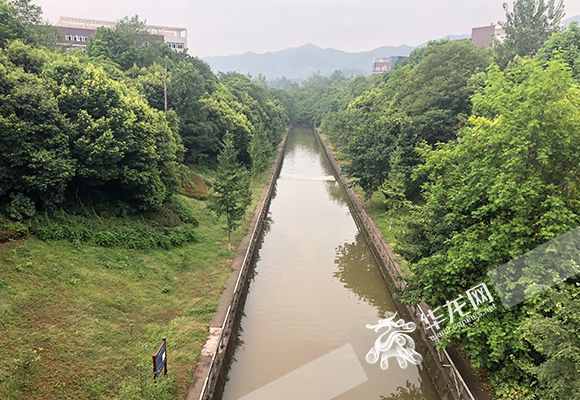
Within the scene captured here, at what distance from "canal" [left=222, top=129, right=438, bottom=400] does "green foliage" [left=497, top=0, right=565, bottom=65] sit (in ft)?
54.3

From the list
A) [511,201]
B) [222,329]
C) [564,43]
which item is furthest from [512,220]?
[564,43]

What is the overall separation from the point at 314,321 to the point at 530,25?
25.7 meters

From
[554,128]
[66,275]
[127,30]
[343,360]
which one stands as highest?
[127,30]

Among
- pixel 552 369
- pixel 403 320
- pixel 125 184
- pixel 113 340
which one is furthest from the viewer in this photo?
pixel 125 184

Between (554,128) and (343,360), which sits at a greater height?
(554,128)

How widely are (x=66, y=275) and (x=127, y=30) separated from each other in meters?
32.5

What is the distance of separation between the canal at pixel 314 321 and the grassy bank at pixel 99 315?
176 cm

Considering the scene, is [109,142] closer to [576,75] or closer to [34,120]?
[34,120]

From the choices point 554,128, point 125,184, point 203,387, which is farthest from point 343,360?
point 125,184

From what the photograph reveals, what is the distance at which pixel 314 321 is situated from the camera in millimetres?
15055

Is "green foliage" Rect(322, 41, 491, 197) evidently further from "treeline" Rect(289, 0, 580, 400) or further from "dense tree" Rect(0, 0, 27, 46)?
"dense tree" Rect(0, 0, 27, 46)

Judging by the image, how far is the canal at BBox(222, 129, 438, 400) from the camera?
11.8m

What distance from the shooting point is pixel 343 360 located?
506 inches

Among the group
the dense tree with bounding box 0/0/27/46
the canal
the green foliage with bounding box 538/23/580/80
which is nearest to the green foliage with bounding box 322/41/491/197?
the green foliage with bounding box 538/23/580/80
